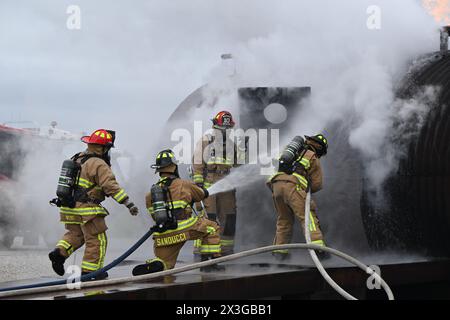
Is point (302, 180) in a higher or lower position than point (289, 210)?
higher

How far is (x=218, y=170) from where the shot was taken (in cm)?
907

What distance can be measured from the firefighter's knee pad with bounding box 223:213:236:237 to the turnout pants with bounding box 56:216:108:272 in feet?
7.58

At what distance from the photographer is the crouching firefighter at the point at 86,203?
6.77 meters

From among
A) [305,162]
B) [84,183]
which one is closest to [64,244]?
[84,183]

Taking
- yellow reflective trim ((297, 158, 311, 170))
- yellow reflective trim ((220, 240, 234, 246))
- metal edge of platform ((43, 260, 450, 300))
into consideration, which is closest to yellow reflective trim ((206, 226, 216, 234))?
metal edge of platform ((43, 260, 450, 300))

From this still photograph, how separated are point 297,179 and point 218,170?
1.42 meters

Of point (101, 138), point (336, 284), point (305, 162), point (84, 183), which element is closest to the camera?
point (336, 284)

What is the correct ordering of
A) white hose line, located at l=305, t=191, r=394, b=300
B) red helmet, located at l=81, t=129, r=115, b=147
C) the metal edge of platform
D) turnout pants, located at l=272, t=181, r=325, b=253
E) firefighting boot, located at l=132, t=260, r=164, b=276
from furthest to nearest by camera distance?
turnout pants, located at l=272, t=181, r=325, b=253, red helmet, located at l=81, t=129, r=115, b=147, firefighting boot, located at l=132, t=260, r=164, b=276, white hose line, located at l=305, t=191, r=394, b=300, the metal edge of platform

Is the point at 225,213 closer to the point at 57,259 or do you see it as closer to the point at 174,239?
the point at 174,239


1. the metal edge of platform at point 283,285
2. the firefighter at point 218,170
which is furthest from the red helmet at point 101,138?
the firefighter at point 218,170

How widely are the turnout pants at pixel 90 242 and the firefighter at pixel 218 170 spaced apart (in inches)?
88.0

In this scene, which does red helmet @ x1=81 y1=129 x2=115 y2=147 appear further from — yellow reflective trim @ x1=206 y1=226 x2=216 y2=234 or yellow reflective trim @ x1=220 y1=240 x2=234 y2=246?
yellow reflective trim @ x1=220 y1=240 x2=234 y2=246

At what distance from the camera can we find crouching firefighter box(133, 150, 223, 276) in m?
6.72
